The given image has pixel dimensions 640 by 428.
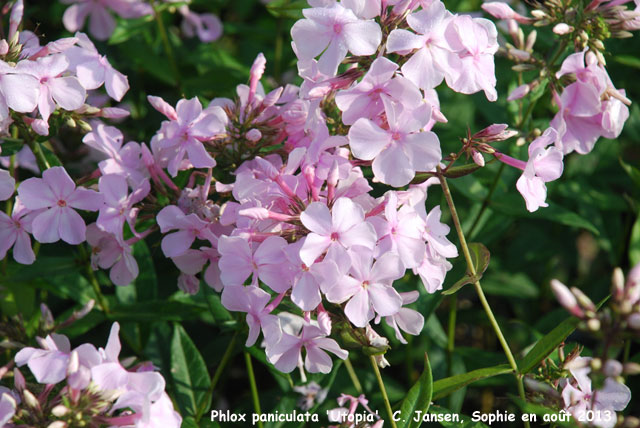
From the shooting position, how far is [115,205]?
1.93 meters

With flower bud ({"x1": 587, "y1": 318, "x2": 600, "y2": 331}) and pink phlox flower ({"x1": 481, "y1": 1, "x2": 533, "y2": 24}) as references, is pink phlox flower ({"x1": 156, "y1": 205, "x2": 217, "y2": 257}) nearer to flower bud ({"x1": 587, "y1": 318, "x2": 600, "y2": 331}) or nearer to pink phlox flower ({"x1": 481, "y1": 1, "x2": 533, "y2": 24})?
flower bud ({"x1": 587, "y1": 318, "x2": 600, "y2": 331})

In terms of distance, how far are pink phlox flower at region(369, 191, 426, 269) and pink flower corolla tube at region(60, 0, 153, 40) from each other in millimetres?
2183

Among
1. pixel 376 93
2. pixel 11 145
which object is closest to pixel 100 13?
pixel 11 145

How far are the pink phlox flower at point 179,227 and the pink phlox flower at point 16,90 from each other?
472 millimetres

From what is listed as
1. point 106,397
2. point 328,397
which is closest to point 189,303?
point 328,397

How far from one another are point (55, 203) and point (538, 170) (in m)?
1.38

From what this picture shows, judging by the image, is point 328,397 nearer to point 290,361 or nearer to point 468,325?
point 290,361

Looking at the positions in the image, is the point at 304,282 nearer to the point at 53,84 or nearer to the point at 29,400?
the point at 29,400

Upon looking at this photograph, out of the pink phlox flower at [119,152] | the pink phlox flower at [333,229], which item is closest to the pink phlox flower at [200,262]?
the pink phlox flower at [119,152]

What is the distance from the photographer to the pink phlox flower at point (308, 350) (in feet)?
5.63

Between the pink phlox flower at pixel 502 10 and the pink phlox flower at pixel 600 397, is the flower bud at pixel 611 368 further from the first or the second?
the pink phlox flower at pixel 502 10

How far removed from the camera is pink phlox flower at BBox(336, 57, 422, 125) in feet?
5.30

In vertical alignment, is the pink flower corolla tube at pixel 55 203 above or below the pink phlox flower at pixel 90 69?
below

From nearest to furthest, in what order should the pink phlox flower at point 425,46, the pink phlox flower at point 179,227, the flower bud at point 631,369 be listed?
the flower bud at point 631,369 < the pink phlox flower at point 425,46 < the pink phlox flower at point 179,227
